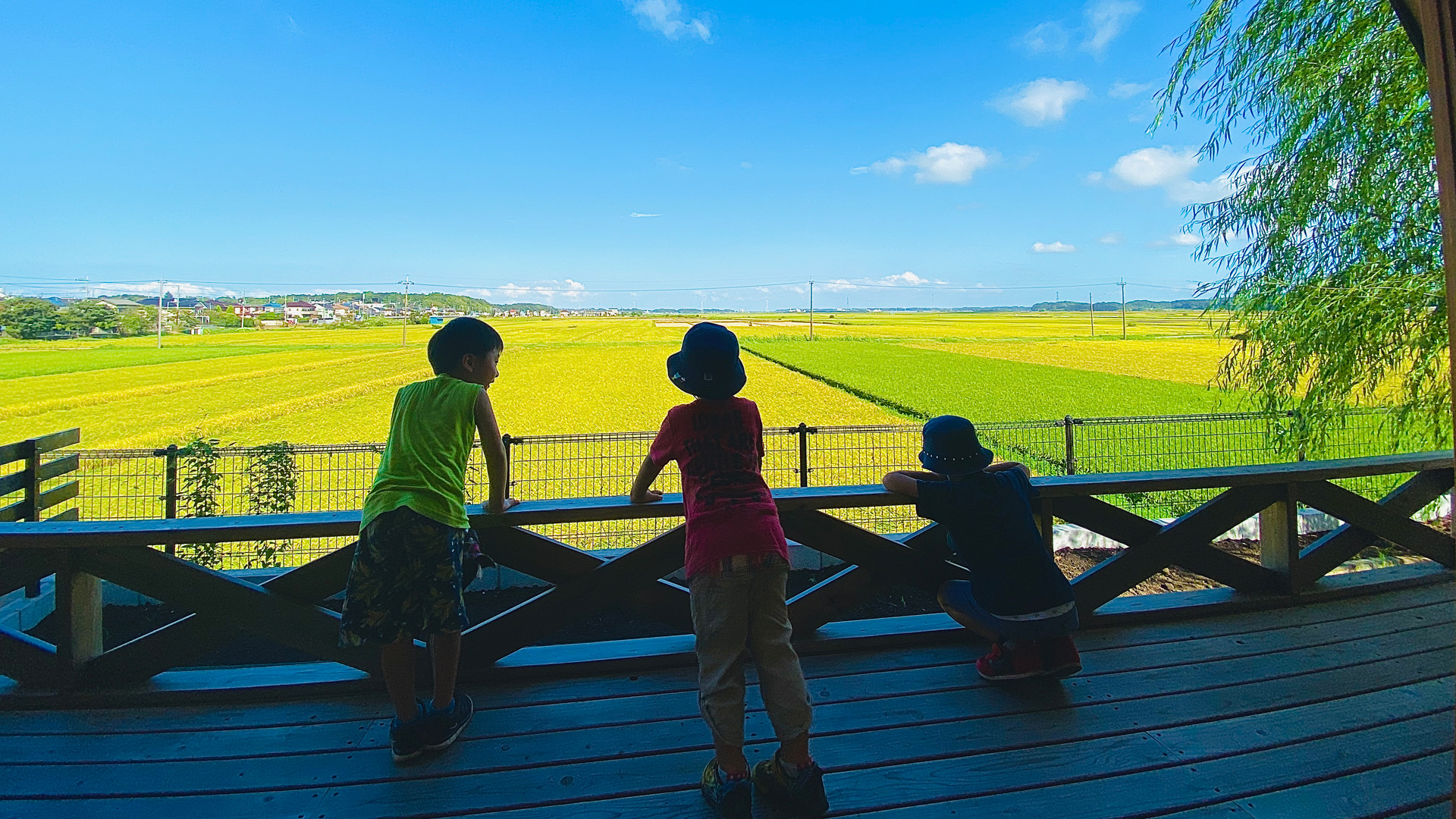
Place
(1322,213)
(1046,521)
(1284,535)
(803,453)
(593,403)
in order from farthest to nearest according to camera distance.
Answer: (593,403)
(803,453)
(1322,213)
(1284,535)
(1046,521)

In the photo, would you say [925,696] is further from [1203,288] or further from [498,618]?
[1203,288]

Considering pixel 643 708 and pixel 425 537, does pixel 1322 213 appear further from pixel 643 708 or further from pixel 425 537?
pixel 425 537

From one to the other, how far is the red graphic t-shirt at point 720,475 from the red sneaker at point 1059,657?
0.93 metres

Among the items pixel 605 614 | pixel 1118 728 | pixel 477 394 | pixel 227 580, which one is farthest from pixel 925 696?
pixel 605 614

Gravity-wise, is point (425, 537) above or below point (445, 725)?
above

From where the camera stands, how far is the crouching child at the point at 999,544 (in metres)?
1.87

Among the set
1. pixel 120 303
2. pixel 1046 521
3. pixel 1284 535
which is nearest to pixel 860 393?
pixel 1284 535

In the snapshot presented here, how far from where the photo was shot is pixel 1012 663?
1981 mm

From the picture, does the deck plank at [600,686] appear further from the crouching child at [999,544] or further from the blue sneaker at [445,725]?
the crouching child at [999,544]

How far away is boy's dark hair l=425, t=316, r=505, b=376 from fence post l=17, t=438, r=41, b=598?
3.80 m

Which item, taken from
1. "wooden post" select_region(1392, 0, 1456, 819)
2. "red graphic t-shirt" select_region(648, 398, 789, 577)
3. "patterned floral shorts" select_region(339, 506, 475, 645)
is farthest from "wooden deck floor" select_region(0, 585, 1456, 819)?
"wooden post" select_region(1392, 0, 1456, 819)

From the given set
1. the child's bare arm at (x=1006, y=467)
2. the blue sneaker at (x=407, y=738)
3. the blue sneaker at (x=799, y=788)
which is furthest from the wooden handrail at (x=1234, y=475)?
the blue sneaker at (x=407, y=738)

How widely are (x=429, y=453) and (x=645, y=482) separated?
1.70ft

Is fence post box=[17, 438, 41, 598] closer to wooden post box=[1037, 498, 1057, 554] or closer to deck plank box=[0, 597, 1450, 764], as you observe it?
deck plank box=[0, 597, 1450, 764]
